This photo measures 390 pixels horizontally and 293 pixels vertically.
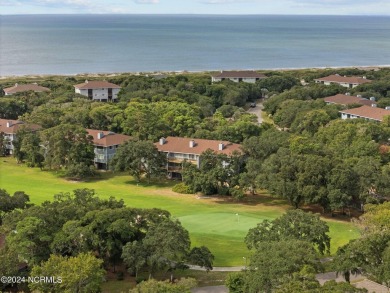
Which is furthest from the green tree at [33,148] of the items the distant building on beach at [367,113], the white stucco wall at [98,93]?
the distant building on beach at [367,113]

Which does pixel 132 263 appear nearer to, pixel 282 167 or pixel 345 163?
pixel 282 167

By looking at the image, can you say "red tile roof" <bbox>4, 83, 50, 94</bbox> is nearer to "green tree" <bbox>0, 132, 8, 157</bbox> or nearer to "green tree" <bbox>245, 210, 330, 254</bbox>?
"green tree" <bbox>0, 132, 8, 157</bbox>

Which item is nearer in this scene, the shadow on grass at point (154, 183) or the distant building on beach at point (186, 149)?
the shadow on grass at point (154, 183)

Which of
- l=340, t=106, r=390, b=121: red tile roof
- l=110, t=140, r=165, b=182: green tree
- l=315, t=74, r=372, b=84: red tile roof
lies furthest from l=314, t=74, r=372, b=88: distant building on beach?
l=110, t=140, r=165, b=182: green tree

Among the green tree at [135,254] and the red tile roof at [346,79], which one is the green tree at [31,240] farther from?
the red tile roof at [346,79]

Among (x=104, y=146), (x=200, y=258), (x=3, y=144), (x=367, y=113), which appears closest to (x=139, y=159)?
(x=104, y=146)

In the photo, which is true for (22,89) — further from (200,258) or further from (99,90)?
(200,258)

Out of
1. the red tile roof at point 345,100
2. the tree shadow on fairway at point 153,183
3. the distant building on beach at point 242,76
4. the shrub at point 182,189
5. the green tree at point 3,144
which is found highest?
the distant building on beach at point 242,76

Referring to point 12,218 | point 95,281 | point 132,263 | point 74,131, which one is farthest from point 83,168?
point 95,281
